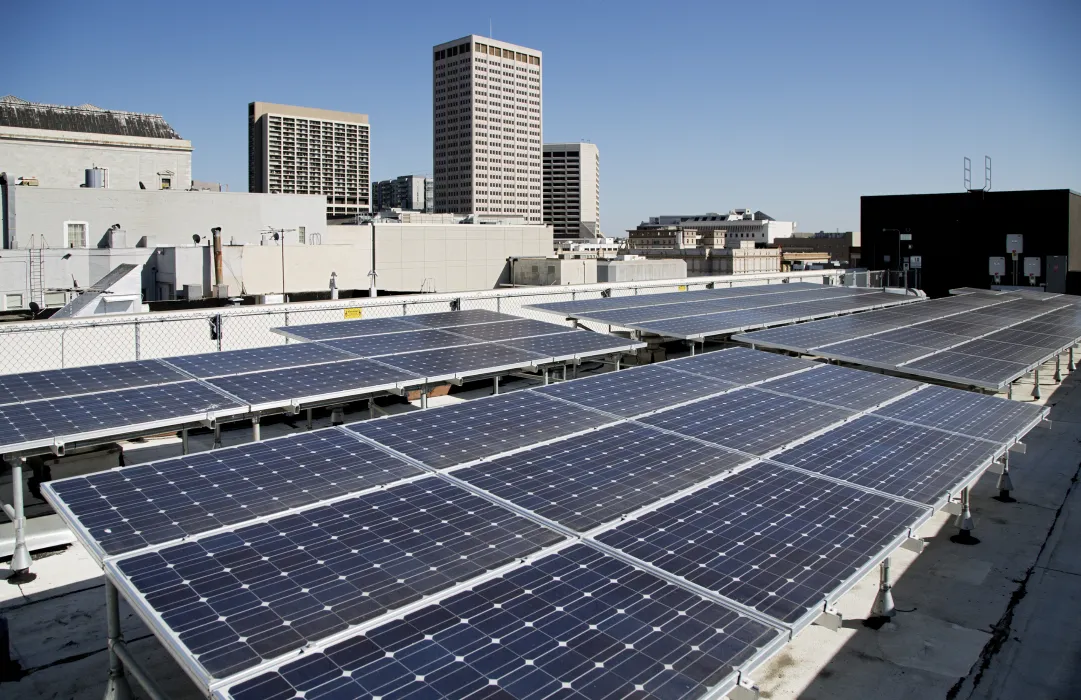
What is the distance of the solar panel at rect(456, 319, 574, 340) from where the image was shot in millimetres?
20422

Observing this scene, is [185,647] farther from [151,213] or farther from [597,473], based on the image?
[151,213]

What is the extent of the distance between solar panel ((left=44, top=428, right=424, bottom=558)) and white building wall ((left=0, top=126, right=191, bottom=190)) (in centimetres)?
5691

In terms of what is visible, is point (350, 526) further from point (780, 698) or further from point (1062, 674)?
point (1062, 674)

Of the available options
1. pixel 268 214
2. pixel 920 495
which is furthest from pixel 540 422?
pixel 268 214

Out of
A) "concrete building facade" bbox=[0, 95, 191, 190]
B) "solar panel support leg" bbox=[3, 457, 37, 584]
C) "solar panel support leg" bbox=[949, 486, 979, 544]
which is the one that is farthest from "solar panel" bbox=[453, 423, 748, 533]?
"concrete building facade" bbox=[0, 95, 191, 190]

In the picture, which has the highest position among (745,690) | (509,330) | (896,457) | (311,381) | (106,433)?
(509,330)

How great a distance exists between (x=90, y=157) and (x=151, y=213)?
17301mm

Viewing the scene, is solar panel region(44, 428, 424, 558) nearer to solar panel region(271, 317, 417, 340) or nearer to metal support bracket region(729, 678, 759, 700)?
metal support bracket region(729, 678, 759, 700)

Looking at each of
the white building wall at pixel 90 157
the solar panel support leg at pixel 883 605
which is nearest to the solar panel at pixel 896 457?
the solar panel support leg at pixel 883 605

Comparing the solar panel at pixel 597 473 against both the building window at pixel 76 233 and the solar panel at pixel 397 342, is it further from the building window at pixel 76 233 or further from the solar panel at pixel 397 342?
the building window at pixel 76 233

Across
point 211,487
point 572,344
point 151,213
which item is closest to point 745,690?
point 211,487

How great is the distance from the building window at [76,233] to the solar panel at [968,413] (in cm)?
4678

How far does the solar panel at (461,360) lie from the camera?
15.8 meters

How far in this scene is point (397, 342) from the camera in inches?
757
